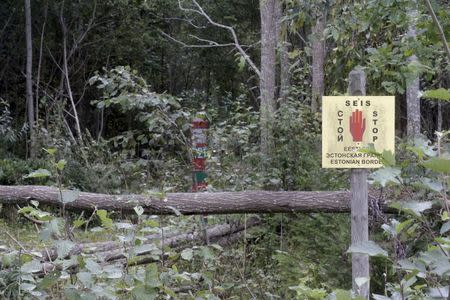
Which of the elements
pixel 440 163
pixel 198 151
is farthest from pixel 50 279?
pixel 198 151

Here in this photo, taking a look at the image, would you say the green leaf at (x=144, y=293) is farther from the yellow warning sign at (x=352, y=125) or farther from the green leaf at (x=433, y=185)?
the green leaf at (x=433, y=185)

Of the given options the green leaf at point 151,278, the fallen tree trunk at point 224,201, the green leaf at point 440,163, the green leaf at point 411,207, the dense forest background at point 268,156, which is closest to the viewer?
the green leaf at point 440,163

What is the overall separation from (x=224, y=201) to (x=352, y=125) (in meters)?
1.64

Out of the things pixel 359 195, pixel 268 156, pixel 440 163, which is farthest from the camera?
pixel 268 156

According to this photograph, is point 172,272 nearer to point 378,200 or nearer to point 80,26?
point 378,200

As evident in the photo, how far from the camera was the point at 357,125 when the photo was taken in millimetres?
3426

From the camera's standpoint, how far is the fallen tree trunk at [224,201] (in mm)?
4797

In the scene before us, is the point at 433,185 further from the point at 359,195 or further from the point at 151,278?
the point at 359,195

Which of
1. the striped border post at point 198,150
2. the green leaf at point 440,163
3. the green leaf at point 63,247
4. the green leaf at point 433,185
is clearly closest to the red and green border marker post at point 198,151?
the striped border post at point 198,150

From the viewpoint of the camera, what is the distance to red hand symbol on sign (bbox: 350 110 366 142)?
134 inches

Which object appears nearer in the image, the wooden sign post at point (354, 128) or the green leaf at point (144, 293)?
the green leaf at point (144, 293)

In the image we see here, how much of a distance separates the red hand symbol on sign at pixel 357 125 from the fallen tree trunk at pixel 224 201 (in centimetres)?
144

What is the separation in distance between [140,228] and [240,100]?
4831mm

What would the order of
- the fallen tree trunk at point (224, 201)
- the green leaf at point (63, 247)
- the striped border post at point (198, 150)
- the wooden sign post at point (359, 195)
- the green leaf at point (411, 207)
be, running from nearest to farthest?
1. the green leaf at point (411, 207)
2. the green leaf at point (63, 247)
3. the wooden sign post at point (359, 195)
4. the fallen tree trunk at point (224, 201)
5. the striped border post at point (198, 150)
